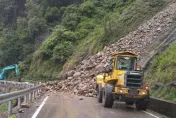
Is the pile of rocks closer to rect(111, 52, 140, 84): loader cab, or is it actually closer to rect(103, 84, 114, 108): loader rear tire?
rect(111, 52, 140, 84): loader cab

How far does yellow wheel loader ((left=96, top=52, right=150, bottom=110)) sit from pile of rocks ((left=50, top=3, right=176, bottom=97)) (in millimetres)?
11822

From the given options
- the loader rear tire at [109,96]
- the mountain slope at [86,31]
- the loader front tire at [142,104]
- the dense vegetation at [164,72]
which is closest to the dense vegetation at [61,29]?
the mountain slope at [86,31]

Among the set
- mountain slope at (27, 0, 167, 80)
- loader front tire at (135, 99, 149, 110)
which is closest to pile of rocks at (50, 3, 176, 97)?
mountain slope at (27, 0, 167, 80)

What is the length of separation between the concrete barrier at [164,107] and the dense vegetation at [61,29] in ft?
74.8

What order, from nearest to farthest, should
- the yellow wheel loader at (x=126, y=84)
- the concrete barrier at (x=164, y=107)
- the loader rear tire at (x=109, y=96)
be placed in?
the concrete barrier at (x=164, y=107) → the yellow wheel loader at (x=126, y=84) → the loader rear tire at (x=109, y=96)

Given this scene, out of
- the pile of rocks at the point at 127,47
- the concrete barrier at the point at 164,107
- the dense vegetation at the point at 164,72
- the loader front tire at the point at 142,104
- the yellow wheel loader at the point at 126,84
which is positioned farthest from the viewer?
the pile of rocks at the point at 127,47

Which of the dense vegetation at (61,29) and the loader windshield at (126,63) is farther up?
the dense vegetation at (61,29)

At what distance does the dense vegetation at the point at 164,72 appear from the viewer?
20906 millimetres

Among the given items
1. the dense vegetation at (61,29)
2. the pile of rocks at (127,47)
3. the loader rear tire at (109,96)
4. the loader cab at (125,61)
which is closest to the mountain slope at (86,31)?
the dense vegetation at (61,29)

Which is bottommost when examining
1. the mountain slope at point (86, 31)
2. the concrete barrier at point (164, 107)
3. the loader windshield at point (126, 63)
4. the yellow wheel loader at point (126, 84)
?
the concrete barrier at point (164, 107)

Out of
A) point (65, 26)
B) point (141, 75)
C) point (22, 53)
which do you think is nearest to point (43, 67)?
point (65, 26)

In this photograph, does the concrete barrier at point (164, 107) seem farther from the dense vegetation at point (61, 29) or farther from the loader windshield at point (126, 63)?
the dense vegetation at point (61, 29)

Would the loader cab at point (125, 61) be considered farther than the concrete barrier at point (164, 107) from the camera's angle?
Yes

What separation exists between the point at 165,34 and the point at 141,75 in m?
16.3
